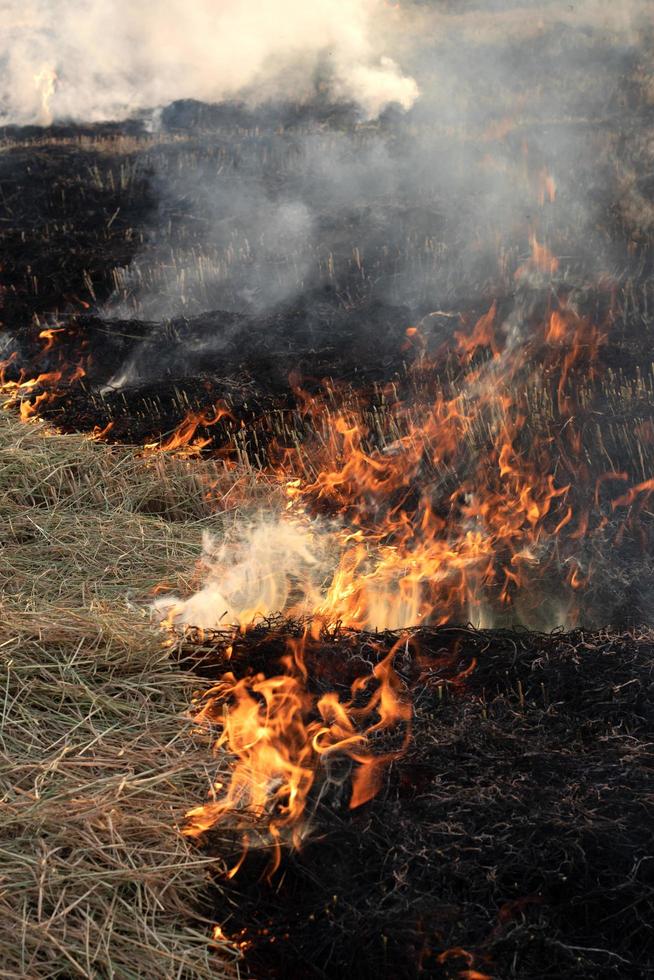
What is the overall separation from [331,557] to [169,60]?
12604mm

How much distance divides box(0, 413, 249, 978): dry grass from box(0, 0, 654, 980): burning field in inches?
0.5

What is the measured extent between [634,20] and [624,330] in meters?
11.0

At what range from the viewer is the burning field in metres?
2.39

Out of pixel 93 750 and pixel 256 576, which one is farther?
pixel 256 576

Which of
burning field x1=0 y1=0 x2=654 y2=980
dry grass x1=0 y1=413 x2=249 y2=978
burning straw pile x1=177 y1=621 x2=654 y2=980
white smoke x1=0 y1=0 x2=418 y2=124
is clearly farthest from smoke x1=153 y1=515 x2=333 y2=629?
white smoke x1=0 y1=0 x2=418 y2=124

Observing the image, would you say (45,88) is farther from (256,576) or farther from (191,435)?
(256,576)

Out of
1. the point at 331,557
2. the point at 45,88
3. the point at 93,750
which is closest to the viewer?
the point at 93,750

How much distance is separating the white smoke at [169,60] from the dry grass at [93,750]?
36.3ft

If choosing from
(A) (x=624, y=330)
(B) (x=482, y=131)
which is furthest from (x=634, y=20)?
(A) (x=624, y=330)

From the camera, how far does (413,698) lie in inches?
123

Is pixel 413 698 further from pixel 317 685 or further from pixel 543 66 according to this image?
pixel 543 66

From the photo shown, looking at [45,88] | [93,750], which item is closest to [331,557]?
[93,750]

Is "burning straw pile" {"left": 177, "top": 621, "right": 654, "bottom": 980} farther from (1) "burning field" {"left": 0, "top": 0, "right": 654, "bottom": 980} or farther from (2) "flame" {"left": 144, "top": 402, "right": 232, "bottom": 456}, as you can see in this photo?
(2) "flame" {"left": 144, "top": 402, "right": 232, "bottom": 456}

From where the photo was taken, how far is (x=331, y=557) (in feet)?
14.5
